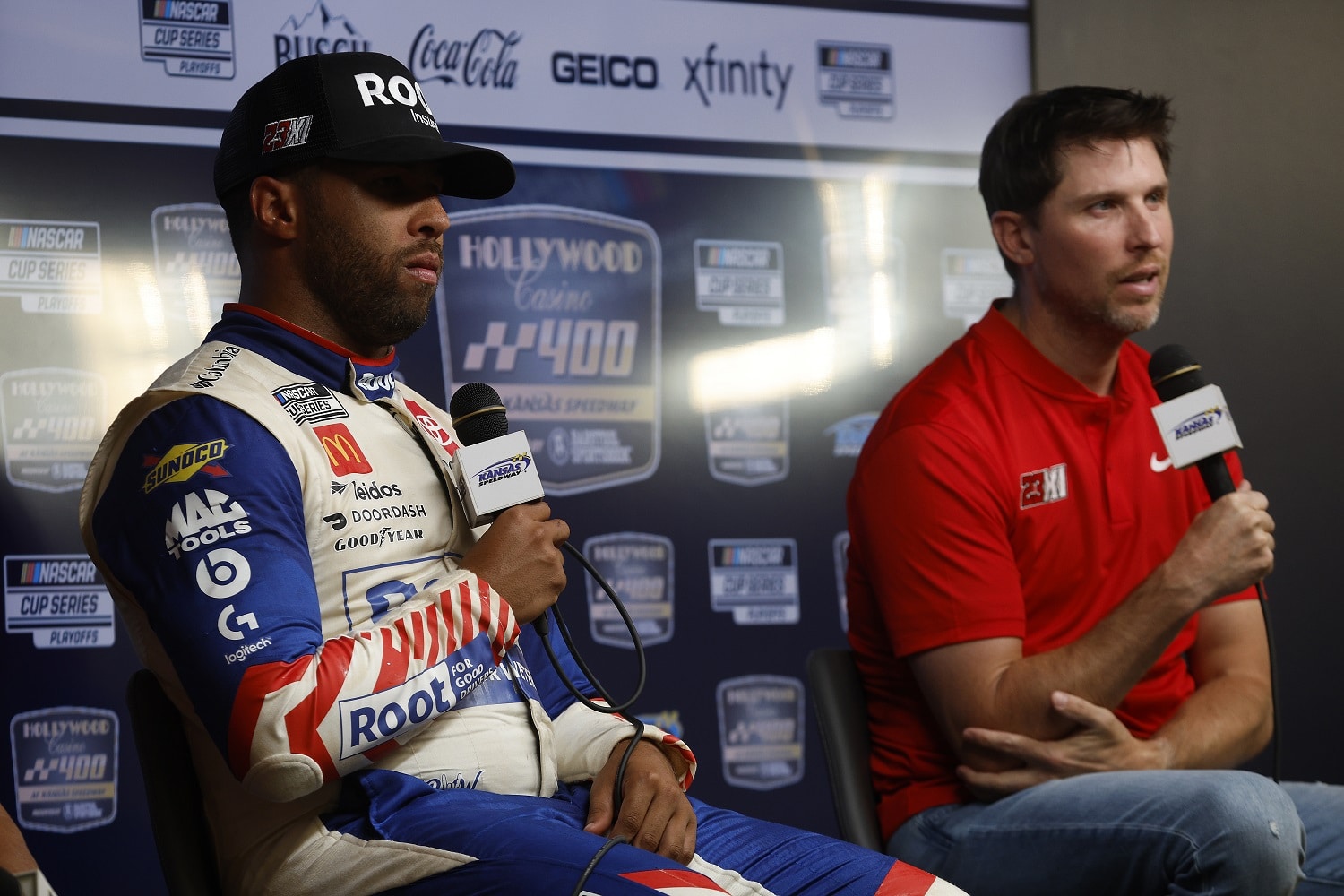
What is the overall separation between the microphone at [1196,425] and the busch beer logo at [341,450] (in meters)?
0.98

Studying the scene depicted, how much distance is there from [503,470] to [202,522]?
0.99ft

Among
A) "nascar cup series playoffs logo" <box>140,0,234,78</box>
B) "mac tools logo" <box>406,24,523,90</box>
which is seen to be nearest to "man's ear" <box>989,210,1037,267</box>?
"mac tools logo" <box>406,24,523,90</box>

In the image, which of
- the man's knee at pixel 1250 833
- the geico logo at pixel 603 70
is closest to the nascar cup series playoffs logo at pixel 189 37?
the geico logo at pixel 603 70

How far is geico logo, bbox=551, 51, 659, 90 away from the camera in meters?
3.06

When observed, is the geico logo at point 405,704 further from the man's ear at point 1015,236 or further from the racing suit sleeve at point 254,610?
the man's ear at point 1015,236

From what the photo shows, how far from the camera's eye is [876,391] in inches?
127

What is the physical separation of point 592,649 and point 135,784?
3.22 ft

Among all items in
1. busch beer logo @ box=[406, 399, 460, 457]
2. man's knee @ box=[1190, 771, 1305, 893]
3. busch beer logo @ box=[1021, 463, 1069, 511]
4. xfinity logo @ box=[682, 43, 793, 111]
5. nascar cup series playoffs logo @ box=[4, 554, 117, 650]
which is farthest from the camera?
xfinity logo @ box=[682, 43, 793, 111]

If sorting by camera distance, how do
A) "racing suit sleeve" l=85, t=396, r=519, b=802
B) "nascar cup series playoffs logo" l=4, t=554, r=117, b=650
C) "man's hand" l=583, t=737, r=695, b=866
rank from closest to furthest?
"racing suit sleeve" l=85, t=396, r=519, b=802, "man's hand" l=583, t=737, r=695, b=866, "nascar cup series playoffs logo" l=4, t=554, r=117, b=650

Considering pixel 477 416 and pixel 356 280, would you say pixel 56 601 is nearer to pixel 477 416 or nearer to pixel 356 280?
pixel 356 280

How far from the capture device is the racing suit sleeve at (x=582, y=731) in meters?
1.42

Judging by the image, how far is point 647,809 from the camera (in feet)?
4.25

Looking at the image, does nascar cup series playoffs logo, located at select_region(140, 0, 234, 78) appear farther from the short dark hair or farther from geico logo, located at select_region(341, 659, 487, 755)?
geico logo, located at select_region(341, 659, 487, 755)

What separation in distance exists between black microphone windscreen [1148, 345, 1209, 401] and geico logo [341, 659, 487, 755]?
0.98 metres
